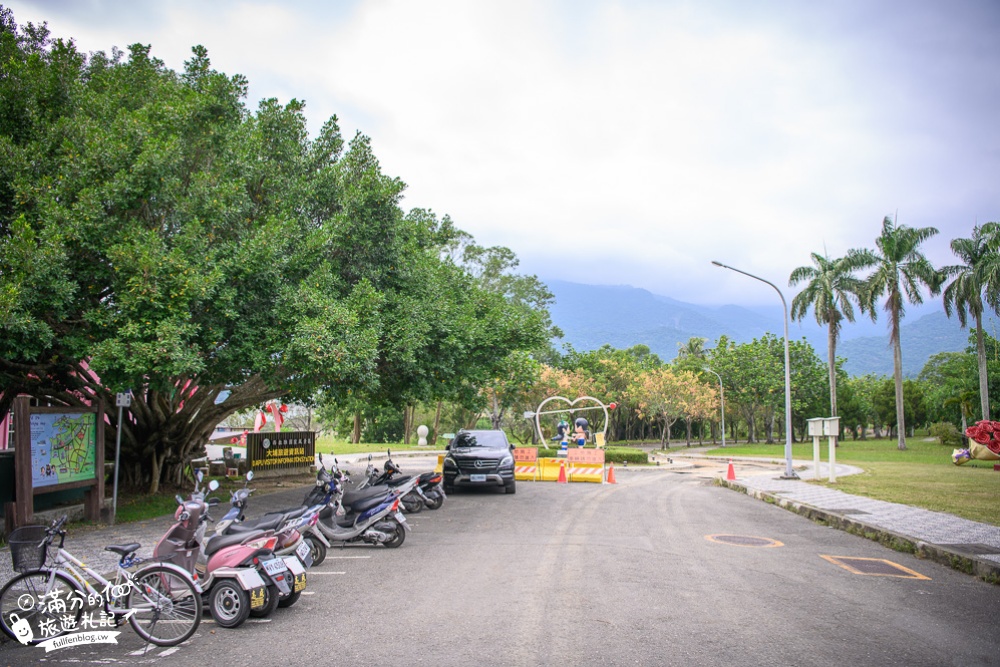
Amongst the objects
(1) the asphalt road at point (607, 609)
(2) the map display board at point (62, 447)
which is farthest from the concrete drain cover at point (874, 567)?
(2) the map display board at point (62, 447)

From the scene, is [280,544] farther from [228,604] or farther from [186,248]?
[186,248]

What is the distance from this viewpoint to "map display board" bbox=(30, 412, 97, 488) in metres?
10.8

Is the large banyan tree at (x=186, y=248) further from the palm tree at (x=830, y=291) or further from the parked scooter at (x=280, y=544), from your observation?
the palm tree at (x=830, y=291)

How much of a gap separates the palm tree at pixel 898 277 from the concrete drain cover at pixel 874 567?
36.6 metres

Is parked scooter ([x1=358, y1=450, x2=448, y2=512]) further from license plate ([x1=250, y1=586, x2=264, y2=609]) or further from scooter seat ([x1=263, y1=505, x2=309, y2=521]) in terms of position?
license plate ([x1=250, y1=586, x2=264, y2=609])

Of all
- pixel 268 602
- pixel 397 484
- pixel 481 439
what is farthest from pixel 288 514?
pixel 481 439

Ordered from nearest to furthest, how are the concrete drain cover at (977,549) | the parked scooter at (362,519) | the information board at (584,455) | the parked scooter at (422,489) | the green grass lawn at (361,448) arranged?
the concrete drain cover at (977,549) → the parked scooter at (362,519) → the parked scooter at (422,489) → the information board at (584,455) → the green grass lawn at (361,448)

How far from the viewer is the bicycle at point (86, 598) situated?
5762 mm

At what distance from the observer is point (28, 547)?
5.66m

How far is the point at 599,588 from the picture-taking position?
7.66 meters

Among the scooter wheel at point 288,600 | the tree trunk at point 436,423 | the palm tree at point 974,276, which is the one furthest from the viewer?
the tree trunk at point 436,423

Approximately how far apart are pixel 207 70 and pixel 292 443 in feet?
42.4

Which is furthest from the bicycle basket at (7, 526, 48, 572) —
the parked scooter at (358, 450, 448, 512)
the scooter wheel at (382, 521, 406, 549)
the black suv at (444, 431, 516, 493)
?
the black suv at (444, 431, 516, 493)

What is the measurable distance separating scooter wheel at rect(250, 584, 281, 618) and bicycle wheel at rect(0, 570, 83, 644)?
1491 millimetres
